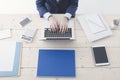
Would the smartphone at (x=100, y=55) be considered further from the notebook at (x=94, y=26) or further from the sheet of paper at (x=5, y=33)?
the sheet of paper at (x=5, y=33)

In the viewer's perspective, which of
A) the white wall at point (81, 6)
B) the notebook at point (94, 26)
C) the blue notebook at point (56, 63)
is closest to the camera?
the blue notebook at point (56, 63)

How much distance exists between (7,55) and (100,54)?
588 millimetres

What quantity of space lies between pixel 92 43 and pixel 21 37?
473mm

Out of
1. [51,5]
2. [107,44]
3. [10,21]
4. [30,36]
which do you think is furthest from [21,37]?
[107,44]

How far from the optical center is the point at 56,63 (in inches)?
49.3

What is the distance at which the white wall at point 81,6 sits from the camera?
2.22m

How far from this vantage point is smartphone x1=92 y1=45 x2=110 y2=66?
1258mm

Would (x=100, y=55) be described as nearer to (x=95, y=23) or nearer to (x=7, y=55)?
(x=95, y=23)

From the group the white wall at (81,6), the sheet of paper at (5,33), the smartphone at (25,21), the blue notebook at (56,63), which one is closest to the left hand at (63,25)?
the blue notebook at (56,63)

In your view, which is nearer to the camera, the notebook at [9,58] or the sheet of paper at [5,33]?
the notebook at [9,58]

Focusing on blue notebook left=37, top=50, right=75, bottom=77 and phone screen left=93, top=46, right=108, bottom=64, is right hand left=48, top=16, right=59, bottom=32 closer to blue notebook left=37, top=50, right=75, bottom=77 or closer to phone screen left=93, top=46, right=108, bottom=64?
blue notebook left=37, top=50, right=75, bottom=77

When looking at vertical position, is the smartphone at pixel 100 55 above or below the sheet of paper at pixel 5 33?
below

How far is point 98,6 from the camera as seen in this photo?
7.31ft

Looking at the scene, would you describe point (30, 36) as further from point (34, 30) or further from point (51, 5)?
point (51, 5)
